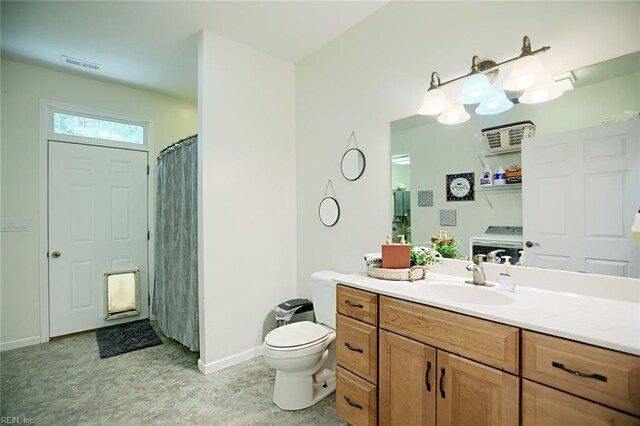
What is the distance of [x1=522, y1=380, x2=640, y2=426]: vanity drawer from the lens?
86 cm

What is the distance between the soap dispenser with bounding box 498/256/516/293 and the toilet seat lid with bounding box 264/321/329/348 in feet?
3.56

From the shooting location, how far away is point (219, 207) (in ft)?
8.08

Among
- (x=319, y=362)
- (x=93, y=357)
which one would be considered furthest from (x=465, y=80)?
(x=93, y=357)

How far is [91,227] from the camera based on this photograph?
3.27 metres

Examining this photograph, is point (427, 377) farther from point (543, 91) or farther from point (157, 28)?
point (157, 28)

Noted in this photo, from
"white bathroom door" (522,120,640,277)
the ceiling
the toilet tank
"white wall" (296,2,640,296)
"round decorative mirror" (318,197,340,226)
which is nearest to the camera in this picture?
"white bathroom door" (522,120,640,277)

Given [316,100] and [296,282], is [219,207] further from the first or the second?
[316,100]

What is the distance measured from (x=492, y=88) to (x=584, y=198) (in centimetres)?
71

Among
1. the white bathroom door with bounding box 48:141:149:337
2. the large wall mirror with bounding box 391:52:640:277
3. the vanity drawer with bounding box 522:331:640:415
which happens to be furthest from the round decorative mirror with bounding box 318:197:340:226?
the white bathroom door with bounding box 48:141:149:337

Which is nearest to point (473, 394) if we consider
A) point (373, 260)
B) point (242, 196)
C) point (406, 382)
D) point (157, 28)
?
point (406, 382)

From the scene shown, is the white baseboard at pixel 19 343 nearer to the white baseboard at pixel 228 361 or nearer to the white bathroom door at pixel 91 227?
the white bathroom door at pixel 91 227

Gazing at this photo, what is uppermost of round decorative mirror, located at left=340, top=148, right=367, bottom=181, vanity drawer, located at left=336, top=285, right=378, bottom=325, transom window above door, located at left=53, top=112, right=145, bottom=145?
transom window above door, located at left=53, top=112, right=145, bottom=145

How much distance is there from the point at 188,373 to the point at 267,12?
2812 millimetres

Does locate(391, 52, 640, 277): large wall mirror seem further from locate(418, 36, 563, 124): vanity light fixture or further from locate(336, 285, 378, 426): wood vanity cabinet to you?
locate(336, 285, 378, 426): wood vanity cabinet
